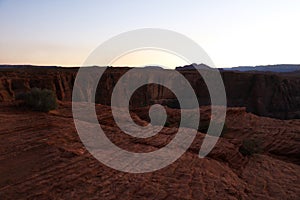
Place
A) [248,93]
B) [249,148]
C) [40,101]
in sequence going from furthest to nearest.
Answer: [248,93] < [249,148] < [40,101]

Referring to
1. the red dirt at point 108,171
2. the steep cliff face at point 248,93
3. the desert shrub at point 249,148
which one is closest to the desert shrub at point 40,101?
the red dirt at point 108,171

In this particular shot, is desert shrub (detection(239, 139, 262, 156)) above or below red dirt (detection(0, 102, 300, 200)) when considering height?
below

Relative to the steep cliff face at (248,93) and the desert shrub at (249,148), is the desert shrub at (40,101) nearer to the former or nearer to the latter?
the desert shrub at (249,148)

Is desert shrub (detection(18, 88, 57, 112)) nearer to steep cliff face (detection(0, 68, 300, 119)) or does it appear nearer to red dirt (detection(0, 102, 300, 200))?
red dirt (detection(0, 102, 300, 200))

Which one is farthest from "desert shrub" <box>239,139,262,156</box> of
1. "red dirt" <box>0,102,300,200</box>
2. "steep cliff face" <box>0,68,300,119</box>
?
"steep cliff face" <box>0,68,300,119</box>

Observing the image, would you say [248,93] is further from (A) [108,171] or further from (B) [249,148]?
(A) [108,171]

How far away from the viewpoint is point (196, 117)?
47.2ft

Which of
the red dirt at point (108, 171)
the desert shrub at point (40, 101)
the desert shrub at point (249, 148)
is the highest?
the desert shrub at point (40, 101)

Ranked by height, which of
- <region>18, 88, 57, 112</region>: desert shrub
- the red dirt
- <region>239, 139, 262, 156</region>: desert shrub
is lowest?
<region>239, 139, 262, 156</region>: desert shrub

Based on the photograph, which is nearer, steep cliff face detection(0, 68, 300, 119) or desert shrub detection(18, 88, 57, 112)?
desert shrub detection(18, 88, 57, 112)

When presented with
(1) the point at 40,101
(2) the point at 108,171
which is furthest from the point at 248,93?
(2) the point at 108,171

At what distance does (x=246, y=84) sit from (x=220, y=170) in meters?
39.7

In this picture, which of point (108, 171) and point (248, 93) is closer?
point (108, 171)

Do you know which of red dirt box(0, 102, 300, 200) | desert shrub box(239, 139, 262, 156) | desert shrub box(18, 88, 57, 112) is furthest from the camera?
desert shrub box(239, 139, 262, 156)
